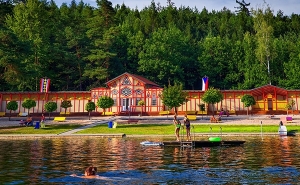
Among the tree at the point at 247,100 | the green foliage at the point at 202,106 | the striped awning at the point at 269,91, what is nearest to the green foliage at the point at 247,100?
the tree at the point at 247,100

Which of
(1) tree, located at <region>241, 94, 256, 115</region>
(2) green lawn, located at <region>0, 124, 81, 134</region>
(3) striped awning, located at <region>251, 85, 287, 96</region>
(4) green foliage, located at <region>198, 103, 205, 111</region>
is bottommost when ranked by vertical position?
(2) green lawn, located at <region>0, 124, 81, 134</region>

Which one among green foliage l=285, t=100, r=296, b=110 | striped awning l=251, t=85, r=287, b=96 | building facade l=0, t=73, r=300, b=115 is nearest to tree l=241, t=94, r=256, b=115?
striped awning l=251, t=85, r=287, b=96

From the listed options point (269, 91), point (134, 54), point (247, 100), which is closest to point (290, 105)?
point (269, 91)

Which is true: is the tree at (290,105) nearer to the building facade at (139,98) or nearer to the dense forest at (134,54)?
the building facade at (139,98)

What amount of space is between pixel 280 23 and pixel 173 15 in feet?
139

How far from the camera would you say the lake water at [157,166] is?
1545 cm

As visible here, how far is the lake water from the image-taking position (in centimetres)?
1545

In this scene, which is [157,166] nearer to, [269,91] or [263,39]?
[269,91]

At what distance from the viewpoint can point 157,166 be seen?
19.1m

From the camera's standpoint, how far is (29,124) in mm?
53594

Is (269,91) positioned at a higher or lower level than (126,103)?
higher

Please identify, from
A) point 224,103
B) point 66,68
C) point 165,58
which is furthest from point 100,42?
point 224,103

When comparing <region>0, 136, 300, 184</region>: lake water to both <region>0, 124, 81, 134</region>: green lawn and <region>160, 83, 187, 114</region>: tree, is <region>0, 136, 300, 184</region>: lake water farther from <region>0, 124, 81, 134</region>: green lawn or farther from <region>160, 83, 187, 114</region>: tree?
<region>160, 83, 187, 114</region>: tree

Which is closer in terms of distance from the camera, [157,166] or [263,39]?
[157,166]
